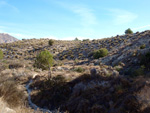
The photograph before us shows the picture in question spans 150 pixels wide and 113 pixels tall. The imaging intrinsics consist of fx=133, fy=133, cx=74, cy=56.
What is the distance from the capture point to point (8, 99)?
9.19m

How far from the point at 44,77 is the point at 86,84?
21.2 ft

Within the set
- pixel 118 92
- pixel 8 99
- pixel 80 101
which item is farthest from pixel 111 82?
pixel 8 99

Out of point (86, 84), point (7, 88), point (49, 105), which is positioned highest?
point (7, 88)

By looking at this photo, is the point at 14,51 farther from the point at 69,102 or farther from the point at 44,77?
the point at 69,102

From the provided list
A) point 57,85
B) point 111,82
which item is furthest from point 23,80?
point 111,82

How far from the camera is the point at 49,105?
42.1 ft

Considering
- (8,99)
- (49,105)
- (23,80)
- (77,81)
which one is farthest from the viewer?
(23,80)

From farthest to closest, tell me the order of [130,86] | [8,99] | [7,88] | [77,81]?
[77,81], [130,86], [7,88], [8,99]

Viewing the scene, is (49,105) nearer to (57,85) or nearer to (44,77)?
(57,85)

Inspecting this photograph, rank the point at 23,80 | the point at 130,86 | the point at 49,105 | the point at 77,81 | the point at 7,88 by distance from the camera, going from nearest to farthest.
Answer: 1. the point at 7,88
2. the point at 130,86
3. the point at 49,105
4. the point at 77,81
5. the point at 23,80

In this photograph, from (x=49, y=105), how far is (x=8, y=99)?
4.57 metres

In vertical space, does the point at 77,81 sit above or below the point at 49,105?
above

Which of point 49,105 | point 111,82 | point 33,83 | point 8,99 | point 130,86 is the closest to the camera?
point 8,99

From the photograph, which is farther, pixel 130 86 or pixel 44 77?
pixel 44 77
